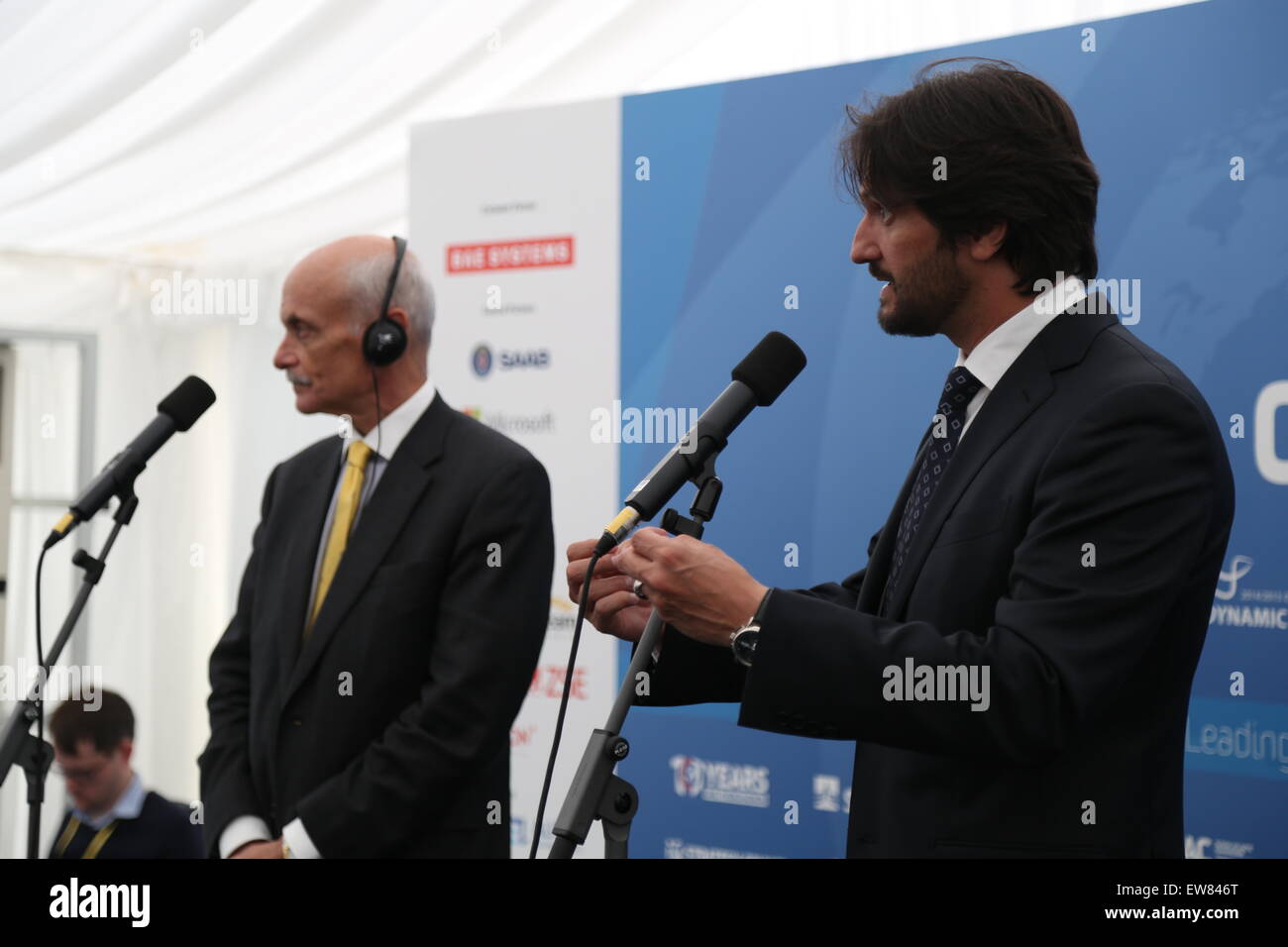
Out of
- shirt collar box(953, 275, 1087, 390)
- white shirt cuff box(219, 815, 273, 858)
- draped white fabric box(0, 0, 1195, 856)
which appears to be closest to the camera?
shirt collar box(953, 275, 1087, 390)

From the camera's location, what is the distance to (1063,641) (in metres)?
1.51

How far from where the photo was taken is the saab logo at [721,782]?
150 inches

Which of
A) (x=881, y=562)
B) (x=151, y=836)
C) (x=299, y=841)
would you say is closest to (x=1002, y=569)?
(x=881, y=562)

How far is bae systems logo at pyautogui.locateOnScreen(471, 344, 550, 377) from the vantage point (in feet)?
14.3

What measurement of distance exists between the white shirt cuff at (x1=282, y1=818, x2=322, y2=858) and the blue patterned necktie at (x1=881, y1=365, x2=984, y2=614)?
44.1 inches

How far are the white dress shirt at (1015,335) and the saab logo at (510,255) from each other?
8.73ft

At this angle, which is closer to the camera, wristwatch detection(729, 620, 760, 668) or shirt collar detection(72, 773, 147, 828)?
wristwatch detection(729, 620, 760, 668)

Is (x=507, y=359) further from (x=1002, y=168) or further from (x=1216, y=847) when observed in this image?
(x=1002, y=168)

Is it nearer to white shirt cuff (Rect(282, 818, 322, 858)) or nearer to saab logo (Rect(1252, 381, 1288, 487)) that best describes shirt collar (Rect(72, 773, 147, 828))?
white shirt cuff (Rect(282, 818, 322, 858))

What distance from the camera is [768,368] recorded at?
1.69 m

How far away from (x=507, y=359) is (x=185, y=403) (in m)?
2.25

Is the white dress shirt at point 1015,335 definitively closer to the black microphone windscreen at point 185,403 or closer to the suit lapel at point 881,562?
the suit lapel at point 881,562

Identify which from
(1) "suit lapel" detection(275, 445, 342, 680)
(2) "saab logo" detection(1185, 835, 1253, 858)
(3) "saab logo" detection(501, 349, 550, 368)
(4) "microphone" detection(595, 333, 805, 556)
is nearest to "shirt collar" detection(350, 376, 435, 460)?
(1) "suit lapel" detection(275, 445, 342, 680)
